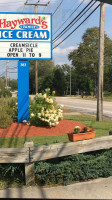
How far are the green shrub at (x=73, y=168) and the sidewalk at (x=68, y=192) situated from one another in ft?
0.50

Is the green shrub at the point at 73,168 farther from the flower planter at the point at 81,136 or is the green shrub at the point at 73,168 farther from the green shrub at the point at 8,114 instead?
the green shrub at the point at 8,114

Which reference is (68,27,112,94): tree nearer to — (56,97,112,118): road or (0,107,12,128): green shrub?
(56,97,112,118): road

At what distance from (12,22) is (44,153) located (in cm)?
672

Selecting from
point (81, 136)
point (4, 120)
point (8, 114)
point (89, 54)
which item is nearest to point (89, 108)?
point (8, 114)

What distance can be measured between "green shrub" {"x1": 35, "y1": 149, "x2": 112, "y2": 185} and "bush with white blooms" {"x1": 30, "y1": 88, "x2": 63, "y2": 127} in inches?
174

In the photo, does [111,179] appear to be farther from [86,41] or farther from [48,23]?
[86,41]

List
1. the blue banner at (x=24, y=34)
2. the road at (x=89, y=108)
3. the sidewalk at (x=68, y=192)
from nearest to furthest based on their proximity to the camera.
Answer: the sidewalk at (x=68, y=192) → the blue banner at (x=24, y=34) → the road at (x=89, y=108)

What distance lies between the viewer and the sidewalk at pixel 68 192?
3711mm

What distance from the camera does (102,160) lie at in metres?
4.52

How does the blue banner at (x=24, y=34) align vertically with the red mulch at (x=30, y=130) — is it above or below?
above

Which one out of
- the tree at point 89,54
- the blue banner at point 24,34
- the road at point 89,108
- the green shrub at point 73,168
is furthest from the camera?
the tree at point 89,54

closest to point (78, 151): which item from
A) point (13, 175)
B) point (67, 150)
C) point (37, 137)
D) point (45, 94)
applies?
point (67, 150)

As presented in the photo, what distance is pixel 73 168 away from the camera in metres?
4.25

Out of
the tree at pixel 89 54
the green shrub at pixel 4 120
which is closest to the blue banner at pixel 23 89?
the green shrub at pixel 4 120
